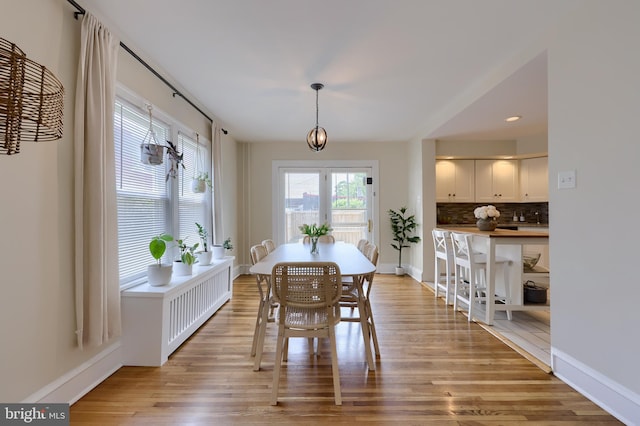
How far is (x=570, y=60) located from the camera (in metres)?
1.95

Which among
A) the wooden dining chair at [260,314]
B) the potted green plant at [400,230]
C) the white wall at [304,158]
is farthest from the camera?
the white wall at [304,158]

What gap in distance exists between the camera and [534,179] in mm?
5219

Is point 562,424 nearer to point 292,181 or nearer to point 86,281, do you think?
point 86,281

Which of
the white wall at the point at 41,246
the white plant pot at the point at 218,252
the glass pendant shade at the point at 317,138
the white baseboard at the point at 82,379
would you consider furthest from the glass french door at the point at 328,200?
the white wall at the point at 41,246

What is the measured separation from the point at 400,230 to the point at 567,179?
3.52 meters

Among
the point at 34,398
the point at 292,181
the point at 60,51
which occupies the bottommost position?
the point at 34,398

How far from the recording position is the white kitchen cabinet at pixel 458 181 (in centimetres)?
539

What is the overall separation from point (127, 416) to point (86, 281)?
0.84 meters

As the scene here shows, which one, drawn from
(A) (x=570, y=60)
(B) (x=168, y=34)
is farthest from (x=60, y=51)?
(A) (x=570, y=60)

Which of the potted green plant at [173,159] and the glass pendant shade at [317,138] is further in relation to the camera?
the glass pendant shade at [317,138]

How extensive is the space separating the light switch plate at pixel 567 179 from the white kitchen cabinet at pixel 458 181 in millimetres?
3457

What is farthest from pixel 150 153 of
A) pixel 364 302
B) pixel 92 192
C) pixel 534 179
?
pixel 534 179

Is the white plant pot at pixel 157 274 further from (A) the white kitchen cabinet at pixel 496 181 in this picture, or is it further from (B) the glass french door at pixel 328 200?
(A) the white kitchen cabinet at pixel 496 181

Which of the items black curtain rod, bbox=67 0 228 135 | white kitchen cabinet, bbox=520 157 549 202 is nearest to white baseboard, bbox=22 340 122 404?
black curtain rod, bbox=67 0 228 135
